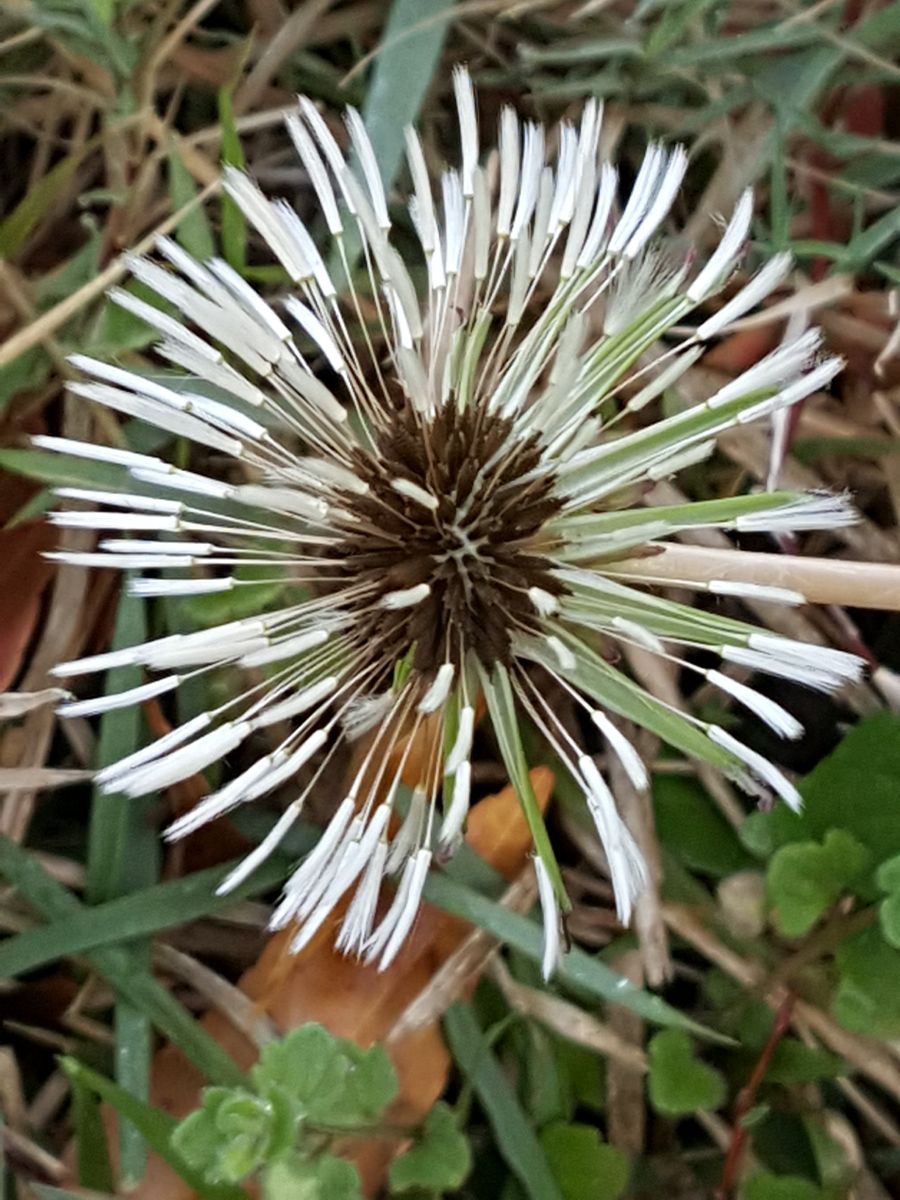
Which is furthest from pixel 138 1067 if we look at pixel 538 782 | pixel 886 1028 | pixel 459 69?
pixel 459 69

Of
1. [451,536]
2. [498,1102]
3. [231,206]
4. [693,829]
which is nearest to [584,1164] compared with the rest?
[498,1102]

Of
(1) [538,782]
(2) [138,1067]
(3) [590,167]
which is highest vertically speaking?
(3) [590,167]

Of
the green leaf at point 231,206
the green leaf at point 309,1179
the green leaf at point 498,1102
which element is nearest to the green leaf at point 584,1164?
the green leaf at point 498,1102

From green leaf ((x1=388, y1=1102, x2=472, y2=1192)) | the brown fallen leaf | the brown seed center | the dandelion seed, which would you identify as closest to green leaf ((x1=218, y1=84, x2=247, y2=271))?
the dandelion seed

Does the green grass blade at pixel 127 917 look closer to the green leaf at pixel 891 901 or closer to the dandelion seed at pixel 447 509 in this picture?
the dandelion seed at pixel 447 509

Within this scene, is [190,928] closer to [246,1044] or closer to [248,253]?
[246,1044]

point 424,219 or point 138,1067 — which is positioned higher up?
point 424,219
